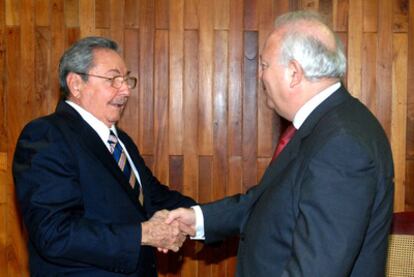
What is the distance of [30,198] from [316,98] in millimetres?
1131

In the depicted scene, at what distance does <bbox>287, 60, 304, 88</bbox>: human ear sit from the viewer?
1.70 meters

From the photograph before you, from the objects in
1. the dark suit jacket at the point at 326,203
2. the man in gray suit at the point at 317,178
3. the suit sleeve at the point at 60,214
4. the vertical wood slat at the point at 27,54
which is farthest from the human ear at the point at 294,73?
the vertical wood slat at the point at 27,54

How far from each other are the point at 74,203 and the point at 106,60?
681mm

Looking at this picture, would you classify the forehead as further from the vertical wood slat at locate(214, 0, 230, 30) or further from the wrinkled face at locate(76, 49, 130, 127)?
the vertical wood slat at locate(214, 0, 230, 30)

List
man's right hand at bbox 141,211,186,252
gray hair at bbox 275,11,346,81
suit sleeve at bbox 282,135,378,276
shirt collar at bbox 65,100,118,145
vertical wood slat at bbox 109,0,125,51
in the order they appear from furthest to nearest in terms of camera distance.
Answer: vertical wood slat at bbox 109,0,125,51 < shirt collar at bbox 65,100,118,145 < man's right hand at bbox 141,211,186,252 < gray hair at bbox 275,11,346,81 < suit sleeve at bbox 282,135,378,276

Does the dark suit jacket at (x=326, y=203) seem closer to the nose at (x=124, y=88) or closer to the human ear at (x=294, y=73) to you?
the human ear at (x=294, y=73)

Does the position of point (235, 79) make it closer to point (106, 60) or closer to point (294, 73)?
point (106, 60)

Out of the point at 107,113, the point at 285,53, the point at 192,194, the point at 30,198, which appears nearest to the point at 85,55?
the point at 107,113

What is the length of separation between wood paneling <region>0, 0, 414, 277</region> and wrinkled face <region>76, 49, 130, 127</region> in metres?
0.91

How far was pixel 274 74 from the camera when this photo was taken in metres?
1.78

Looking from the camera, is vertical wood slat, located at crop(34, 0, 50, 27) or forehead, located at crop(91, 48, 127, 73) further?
vertical wood slat, located at crop(34, 0, 50, 27)

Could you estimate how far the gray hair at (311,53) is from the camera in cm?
167

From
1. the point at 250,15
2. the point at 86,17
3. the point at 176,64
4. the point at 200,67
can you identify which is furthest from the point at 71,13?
the point at 250,15

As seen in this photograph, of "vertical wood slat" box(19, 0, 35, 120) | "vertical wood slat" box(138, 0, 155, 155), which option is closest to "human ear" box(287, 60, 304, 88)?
"vertical wood slat" box(138, 0, 155, 155)
